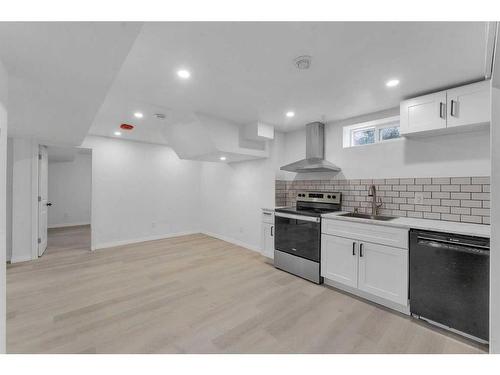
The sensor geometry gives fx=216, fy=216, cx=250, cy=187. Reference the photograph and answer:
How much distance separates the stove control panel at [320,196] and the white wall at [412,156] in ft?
1.07

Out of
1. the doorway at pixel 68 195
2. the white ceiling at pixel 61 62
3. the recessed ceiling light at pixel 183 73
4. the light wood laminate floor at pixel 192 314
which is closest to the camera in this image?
the white ceiling at pixel 61 62

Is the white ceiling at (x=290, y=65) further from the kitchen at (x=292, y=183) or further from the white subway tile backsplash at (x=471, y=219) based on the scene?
the white subway tile backsplash at (x=471, y=219)

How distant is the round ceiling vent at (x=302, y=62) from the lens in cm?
171

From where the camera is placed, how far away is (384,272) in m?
2.26

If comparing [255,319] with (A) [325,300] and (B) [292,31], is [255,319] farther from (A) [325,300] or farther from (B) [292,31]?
(B) [292,31]

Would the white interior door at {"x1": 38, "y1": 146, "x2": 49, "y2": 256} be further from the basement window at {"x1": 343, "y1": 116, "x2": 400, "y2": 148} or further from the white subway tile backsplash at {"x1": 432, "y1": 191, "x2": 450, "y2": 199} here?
the white subway tile backsplash at {"x1": 432, "y1": 191, "x2": 450, "y2": 199}

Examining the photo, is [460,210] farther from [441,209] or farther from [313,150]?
[313,150]

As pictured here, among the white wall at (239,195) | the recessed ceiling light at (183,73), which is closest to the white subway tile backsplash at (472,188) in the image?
the white wall at (239,195)

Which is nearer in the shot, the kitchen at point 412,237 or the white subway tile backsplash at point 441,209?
the kitchen at point 412,237

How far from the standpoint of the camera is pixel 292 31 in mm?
1423

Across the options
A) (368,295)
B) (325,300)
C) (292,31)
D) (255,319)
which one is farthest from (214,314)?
(292,31)

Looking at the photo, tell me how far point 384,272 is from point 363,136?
193cm

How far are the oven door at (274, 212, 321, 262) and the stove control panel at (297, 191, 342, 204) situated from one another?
0.56 meters

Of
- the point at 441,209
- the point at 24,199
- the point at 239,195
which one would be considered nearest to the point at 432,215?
the point at 441,209
